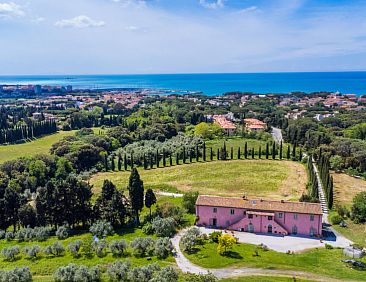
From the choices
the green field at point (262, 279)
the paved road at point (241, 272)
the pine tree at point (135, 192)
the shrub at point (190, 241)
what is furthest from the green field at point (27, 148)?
the green field at point (262, 279)

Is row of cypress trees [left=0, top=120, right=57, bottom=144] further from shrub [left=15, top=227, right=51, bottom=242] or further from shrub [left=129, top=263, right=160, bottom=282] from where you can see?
shrub [left=129, top=263, right=160, bottom=282]

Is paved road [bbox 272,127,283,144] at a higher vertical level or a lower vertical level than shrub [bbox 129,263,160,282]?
higher

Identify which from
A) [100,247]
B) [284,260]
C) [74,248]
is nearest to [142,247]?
[100,247]

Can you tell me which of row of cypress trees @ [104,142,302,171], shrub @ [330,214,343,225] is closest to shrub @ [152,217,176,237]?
shrub @ [330,214,343,225]

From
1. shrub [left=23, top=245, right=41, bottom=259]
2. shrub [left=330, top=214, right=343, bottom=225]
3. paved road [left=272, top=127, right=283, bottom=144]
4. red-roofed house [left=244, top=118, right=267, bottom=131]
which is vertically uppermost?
red-roofed house [left=244, top=118, right=267, bottom=131]

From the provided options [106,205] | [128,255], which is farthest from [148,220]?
[128,255]

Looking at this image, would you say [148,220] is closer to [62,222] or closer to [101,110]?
[62,222]

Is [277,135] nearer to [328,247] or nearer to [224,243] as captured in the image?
[328,247]
